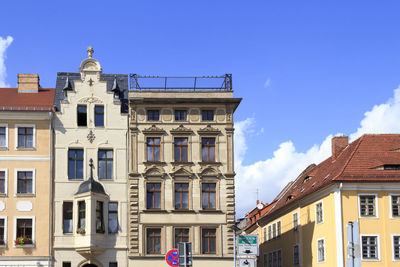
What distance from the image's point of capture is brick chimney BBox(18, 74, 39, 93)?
52.0 m

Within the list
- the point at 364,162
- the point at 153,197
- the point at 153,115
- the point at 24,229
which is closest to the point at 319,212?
the point at 364,162

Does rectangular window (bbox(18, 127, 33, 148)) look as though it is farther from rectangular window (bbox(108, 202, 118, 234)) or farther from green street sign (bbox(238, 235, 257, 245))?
green street sign (bbox(238, 235, 257, 245))

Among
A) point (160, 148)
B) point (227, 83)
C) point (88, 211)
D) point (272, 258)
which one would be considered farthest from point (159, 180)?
point (272, 258)

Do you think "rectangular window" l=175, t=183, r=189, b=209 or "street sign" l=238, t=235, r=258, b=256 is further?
"rectangular window" l=175, t=183, r=189, b=209

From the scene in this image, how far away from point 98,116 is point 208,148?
26.5 ft

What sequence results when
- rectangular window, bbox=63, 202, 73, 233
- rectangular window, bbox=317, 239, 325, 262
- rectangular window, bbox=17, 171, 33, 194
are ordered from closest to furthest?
rectangular window, bbox=63, 202, 73, 233 → rectangular window, bbox=17, 171, 33, 194 → rectangular window, bbox=317, 239, 325, 262

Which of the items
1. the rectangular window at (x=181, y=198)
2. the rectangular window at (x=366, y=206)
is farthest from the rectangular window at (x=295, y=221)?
the rectangular window at (x=181, y=198)

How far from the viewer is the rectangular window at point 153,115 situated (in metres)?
49.3

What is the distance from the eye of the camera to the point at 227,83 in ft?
166

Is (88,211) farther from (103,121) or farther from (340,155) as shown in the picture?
(340,155)

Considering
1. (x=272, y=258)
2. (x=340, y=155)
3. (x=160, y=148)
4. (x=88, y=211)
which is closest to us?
(x=88, y=211)

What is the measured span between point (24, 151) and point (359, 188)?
916 inches

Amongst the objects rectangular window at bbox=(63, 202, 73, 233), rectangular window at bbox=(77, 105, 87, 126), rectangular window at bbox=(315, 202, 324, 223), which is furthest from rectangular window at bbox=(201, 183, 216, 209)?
rectangular window at bbox=(77, 105, 87, 126)

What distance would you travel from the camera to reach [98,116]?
4891cm
